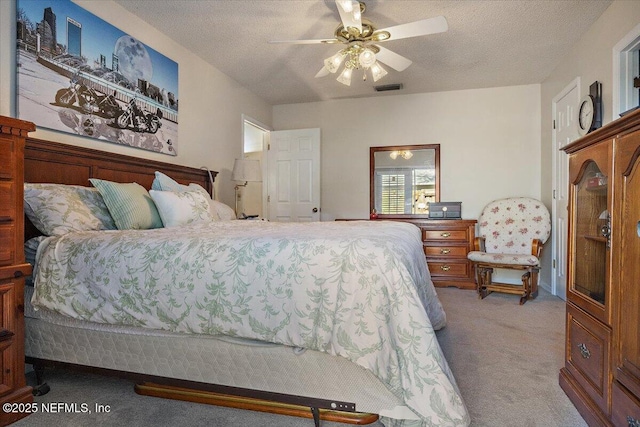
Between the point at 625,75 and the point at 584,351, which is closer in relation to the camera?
the point at 584,351

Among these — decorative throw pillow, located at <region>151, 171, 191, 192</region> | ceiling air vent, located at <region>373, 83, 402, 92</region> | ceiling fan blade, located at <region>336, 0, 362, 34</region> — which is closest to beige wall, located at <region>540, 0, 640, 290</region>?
ceiling air vent, located at <region>373, 83, 402, 92</region>

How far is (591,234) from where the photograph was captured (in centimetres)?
153

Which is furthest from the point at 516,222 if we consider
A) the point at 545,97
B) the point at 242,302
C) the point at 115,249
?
the point at 115,249

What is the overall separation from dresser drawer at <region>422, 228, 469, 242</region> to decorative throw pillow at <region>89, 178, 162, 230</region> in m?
3.20

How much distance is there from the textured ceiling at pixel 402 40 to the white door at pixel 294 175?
2.80 ft

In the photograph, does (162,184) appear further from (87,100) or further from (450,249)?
(450,249)

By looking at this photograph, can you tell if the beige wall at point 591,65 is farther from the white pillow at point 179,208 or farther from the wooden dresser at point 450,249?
the white pillow at point 179,208

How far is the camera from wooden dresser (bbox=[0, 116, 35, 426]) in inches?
57.6

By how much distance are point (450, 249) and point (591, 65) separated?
7.43 ft

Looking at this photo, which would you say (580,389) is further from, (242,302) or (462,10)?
(462,10)

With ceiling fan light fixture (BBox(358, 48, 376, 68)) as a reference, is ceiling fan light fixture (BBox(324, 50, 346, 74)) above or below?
above

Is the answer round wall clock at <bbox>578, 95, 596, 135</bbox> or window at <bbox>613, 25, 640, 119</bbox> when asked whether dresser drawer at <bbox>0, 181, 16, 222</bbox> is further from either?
round wall clock at <bbox>578, 95, 596, 135</bbox>

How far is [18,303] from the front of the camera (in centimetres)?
154

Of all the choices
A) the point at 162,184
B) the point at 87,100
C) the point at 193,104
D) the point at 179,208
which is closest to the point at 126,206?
the point at 179,208
